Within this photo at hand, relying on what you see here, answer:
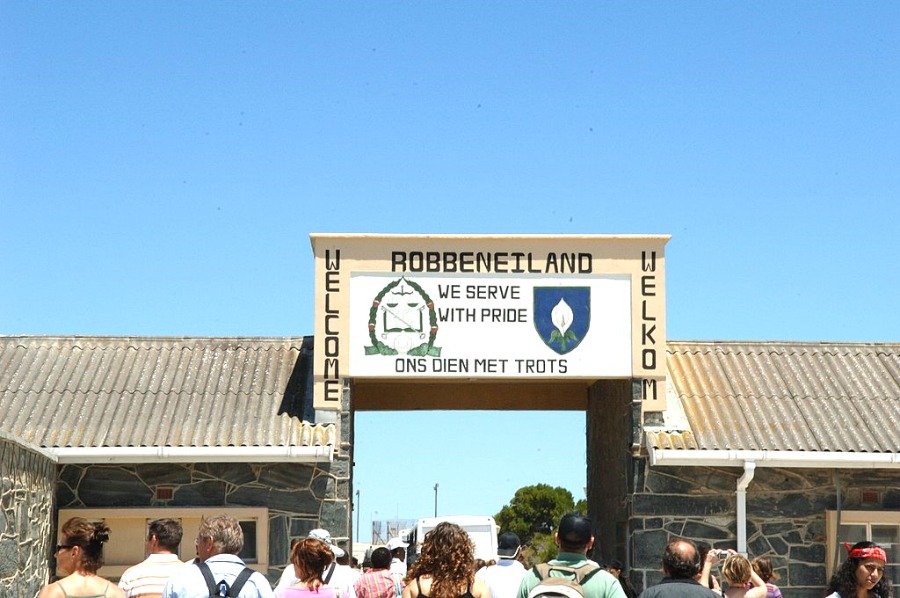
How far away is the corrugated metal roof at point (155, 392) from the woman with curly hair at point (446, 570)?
321 inches

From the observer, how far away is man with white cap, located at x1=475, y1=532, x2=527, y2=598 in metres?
9.66

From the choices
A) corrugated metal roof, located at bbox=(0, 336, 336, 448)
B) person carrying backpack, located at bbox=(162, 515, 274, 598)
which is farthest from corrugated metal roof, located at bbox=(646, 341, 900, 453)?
person carrying backpack, located at bbox=(162, 515, 274, 598)

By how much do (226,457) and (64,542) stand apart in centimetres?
819

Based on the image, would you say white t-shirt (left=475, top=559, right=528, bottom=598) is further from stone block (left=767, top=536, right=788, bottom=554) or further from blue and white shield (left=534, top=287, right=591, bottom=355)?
stone block (left=767, top=536, right=788, bottom=554)

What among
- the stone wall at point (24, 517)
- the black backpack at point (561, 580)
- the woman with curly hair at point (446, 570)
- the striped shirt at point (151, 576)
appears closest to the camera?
the black backpack at point (561, 580)

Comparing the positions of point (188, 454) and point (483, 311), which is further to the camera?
point (483, 311)

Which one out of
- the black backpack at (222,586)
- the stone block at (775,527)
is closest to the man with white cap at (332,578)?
the black backpack at (222,586)

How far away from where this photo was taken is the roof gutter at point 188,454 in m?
14.8

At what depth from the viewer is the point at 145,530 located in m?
15.3

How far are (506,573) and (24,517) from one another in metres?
5.51

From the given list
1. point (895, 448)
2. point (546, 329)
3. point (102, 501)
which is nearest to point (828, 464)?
point (895, 448)

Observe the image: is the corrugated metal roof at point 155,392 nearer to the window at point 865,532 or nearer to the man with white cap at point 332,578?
the window at point 865,532

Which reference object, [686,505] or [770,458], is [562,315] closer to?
[686,505]

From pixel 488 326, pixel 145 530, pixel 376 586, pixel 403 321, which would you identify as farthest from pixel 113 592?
pixel 488 326
